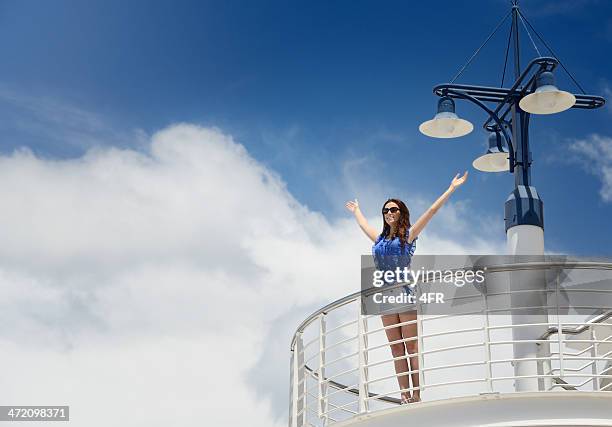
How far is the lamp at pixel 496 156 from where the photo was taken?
11.2 m

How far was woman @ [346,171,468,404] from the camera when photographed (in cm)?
826

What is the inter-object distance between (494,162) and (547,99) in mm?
1352

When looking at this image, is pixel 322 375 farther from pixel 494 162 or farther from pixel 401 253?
pixel 494 162

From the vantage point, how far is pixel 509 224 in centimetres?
1059

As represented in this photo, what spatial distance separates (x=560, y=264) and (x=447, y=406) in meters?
1.34

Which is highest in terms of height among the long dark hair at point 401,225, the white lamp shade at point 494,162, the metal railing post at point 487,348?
the white lamp shade at point 494,162

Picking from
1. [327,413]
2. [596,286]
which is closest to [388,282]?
[327,413]

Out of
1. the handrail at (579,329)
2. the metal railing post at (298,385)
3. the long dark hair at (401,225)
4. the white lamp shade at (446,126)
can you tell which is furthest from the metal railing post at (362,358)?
the white lamp shade at (446,126)

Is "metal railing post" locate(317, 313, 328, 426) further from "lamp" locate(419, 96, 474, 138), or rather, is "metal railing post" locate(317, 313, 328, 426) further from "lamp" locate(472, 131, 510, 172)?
"lamp" locate(472, 131, 510, 172)

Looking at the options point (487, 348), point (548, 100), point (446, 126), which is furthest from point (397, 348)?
point (548, 100)

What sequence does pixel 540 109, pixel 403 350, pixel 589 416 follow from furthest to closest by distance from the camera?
pixel 540 109 < pixel 403 350 < pixel 589 416

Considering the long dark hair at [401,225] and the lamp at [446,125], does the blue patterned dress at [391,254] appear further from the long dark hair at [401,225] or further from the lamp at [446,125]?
the lamp at [446,125]

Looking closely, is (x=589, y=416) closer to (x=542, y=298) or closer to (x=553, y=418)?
(x=553, y=418)

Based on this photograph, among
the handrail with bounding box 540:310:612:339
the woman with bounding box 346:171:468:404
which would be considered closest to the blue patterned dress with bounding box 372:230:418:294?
the woman with bounding box 346:171:468:404
